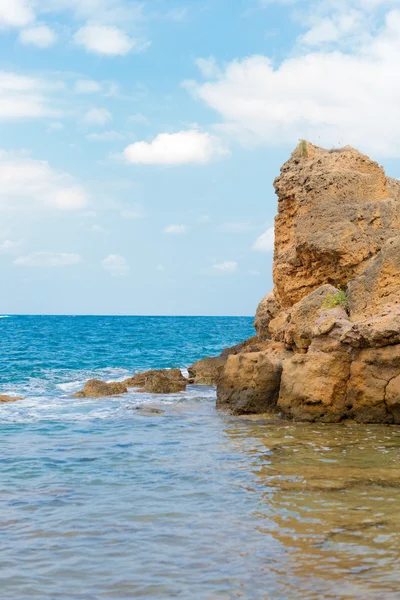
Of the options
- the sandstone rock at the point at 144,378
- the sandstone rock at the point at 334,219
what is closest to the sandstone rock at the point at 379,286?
the sandstone rock at the point at 334,219

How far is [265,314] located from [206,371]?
295 centimetres

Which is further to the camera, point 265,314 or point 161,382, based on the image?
point 265,314

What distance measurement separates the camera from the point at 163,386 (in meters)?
21.1

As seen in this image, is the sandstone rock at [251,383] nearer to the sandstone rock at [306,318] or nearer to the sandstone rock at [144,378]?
the sandstone rock at [306,318]

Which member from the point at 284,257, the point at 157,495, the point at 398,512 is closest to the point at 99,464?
the point at 157,495

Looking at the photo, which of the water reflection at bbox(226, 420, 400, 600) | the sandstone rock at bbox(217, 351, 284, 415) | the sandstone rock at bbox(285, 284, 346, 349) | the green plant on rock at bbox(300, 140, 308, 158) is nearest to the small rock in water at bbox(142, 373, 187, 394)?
the sandstone rock at bbox(217, 351, 284, 415)

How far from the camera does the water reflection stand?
5.91m

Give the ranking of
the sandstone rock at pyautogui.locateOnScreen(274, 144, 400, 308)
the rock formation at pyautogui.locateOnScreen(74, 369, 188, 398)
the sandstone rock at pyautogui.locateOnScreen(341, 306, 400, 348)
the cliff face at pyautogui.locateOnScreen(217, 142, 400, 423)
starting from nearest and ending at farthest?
the sandstone rock at pyautogui.locateOnScreen(341, 306, 400, 348) < the cliff face at pyautogui.locateOnScreen(217, 142, 400, 423) < the sandstone rock at pyautogui.locateOnScreen(274, 144, 400, 308) < the rock formation at pyautogui.locateOnScreen(74, 369, 188, 398)

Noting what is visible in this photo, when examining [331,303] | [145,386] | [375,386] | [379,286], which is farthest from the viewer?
[145,386]

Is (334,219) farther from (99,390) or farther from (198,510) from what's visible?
(198,510)

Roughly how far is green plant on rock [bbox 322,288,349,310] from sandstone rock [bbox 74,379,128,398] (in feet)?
26.8

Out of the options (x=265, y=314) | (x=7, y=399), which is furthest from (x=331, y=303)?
(x=7, y=399)

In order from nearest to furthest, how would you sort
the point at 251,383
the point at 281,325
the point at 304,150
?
1. the point at 251,383
2. the point at 281,325
3. the point at 304,150

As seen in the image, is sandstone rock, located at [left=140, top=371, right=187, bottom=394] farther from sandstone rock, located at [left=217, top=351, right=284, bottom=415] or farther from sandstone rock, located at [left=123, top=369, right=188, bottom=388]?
sandstone rock, located at [left=217, top=351, right=284, bottom=415]
